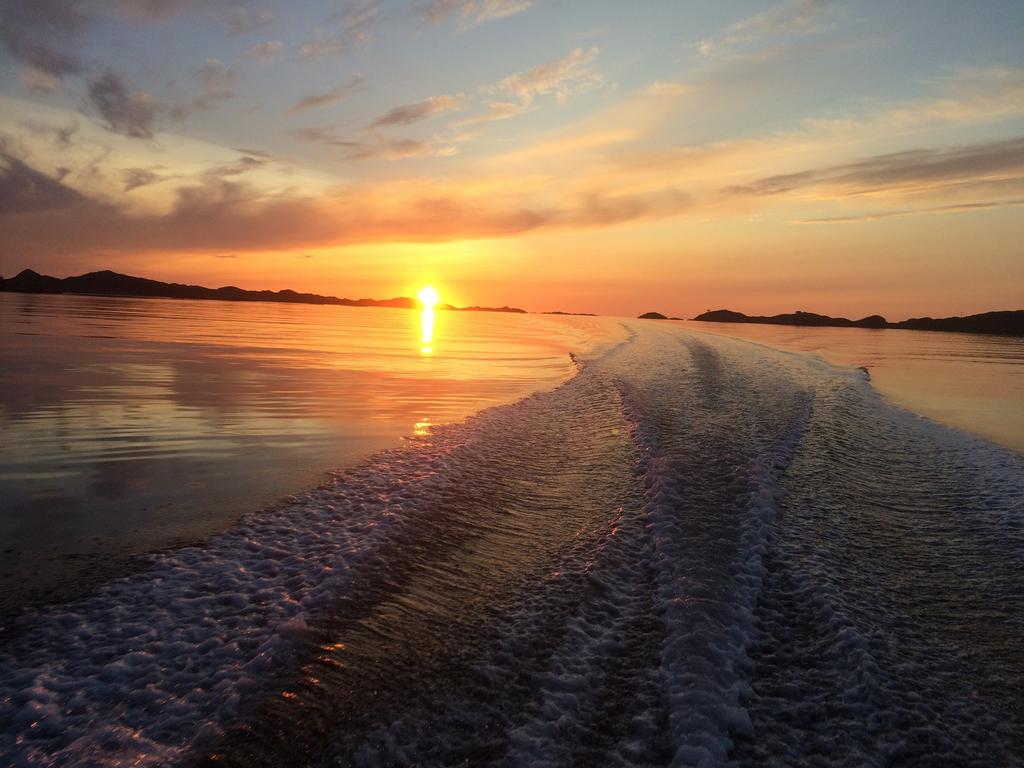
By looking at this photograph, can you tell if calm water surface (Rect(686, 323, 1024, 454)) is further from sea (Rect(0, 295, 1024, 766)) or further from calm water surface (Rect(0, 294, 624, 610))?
calm water surface (Rect(0, 294, 624, 610))

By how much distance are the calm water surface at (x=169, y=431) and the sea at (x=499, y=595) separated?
0.23 feet

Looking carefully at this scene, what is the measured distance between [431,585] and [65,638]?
2708 millimetres

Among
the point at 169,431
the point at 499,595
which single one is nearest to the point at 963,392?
the point at 499,595

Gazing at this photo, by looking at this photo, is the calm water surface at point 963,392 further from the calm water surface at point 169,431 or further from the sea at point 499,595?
the calm water surface at point 169,431

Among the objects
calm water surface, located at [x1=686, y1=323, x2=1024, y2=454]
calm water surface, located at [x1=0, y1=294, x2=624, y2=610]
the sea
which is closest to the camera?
the sea

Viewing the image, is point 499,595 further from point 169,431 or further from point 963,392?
point 963,392

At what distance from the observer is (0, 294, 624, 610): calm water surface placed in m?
6.15

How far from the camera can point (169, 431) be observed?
10.6 metres

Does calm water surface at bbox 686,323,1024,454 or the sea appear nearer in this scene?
the sea

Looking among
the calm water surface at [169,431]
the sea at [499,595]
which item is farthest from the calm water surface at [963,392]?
the calm water surface at [169,431]

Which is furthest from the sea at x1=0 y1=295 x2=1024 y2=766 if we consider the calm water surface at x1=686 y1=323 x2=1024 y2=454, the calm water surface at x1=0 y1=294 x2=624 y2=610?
the calm water surface at x1=686 y1=323 x2=1024 y2=454

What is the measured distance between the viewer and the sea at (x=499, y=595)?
3.50 m

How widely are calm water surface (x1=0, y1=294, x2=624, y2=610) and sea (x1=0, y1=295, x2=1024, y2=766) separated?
0.07 m

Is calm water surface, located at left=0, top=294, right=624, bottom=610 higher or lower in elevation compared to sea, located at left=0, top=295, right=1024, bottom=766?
higher
